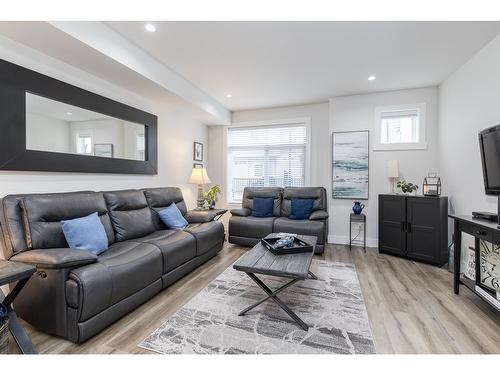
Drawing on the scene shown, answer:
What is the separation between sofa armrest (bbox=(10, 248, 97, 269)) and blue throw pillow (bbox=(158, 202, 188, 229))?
1.41 m

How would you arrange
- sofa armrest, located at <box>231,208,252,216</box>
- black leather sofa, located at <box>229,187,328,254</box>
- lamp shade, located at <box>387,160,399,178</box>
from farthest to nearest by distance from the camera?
sofa armrest, located at <box>231,208,252,216</box>, lamp shade, located at <box>387,160,399,178</box>, black leather sofa, located at <box>229,187,328,254</box>

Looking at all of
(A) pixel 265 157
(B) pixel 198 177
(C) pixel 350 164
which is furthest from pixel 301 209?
(B) pixel 198 177

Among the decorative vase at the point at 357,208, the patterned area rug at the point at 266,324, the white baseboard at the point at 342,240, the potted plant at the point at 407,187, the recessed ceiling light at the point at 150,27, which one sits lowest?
the patterned area rug at the point at 266,324

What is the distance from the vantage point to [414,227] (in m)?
3.36

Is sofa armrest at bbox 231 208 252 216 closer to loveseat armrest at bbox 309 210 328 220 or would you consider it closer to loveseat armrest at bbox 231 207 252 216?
loveseat armrest at bbox 231 207 252 216

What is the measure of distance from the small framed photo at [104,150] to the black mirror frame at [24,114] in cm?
6

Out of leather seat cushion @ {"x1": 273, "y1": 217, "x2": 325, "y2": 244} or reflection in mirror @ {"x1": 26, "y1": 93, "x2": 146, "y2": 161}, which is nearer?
reflection in mirror @ {"x1": 26, "y1": 93, "x2": 146, "y2": 161}

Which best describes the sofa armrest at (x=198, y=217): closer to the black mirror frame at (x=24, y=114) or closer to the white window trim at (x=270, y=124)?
the black mirror frame at (x=24, y=114)

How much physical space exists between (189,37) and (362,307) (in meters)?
3.13

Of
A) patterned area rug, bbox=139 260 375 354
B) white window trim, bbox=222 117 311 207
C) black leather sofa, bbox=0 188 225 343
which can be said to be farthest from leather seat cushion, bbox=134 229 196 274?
white window trim, bbox=222 117 311 207

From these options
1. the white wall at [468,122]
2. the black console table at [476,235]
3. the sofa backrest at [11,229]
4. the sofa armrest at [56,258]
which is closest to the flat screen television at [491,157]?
the white wall at [468,122]

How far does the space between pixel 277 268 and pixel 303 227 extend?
1865mm

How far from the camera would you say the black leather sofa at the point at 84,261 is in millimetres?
1620

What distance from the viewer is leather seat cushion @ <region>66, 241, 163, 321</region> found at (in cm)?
161
